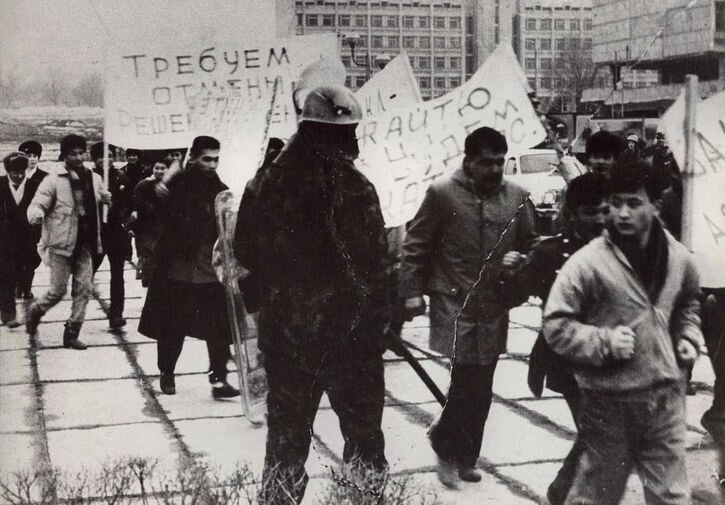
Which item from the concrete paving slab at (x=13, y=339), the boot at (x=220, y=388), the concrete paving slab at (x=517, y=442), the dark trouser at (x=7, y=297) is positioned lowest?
the concrete paving slab at (x=517, y=442)

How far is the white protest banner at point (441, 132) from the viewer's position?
5.41 meters

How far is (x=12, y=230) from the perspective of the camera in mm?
6277

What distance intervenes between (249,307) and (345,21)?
1618mm

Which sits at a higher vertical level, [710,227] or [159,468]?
[710,227]

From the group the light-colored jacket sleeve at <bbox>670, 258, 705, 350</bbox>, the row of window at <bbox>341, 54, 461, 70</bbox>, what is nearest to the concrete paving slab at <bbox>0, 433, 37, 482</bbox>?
the row of window at <bbox>341, 54, 461, 70</bbox>

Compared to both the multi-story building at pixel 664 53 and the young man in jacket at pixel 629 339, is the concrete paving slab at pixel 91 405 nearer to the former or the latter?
the young man in jacket at pixel 629 339

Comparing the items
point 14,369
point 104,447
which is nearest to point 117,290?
point 14,369

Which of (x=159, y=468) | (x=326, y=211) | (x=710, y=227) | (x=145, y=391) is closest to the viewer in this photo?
(x=326, y=211)

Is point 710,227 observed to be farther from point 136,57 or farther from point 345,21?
point 136,57

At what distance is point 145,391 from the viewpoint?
5758 millimetres

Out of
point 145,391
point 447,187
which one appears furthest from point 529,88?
point 145,391

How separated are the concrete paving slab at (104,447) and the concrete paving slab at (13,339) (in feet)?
2.34

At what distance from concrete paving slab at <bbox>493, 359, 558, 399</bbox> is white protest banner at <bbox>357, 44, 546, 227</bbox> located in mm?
1179

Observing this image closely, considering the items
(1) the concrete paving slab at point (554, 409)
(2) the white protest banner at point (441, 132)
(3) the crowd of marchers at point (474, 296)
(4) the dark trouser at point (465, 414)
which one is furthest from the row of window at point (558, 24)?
(1) the concrete paving slab at point (554, 409)
